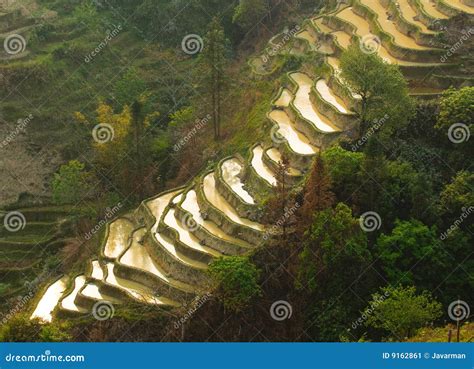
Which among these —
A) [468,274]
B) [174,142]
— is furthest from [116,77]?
[468,274]

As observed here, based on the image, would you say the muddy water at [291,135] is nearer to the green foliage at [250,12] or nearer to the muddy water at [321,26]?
the muddy water at [321,26]

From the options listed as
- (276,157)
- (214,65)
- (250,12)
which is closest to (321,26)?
(250,12)

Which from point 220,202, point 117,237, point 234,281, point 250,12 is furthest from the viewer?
point 250,12

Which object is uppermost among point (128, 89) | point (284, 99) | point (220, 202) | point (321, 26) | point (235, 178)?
point (321, 26)

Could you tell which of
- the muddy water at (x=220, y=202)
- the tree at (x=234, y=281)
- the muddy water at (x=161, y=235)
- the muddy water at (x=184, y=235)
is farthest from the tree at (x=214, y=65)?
the tree at (x=234, y=281)

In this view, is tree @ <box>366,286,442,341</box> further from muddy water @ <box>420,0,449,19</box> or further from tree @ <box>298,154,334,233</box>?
muddy water @ <box>420,0,449,19</box>

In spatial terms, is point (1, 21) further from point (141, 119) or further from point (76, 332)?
point (76, 332)

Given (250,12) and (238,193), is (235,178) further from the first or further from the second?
(250,12)
